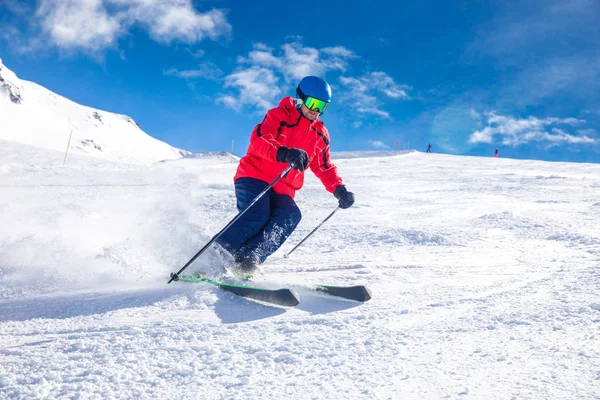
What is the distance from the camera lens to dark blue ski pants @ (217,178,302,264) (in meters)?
3.70

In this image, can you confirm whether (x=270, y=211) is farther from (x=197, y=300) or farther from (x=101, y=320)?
(x=101, y=320)

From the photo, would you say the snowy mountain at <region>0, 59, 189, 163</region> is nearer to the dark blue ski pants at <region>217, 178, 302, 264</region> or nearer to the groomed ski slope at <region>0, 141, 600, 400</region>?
the groomed ski slope at <region>0, 141, 600, 400</region>

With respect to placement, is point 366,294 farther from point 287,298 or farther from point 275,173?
point 275,173

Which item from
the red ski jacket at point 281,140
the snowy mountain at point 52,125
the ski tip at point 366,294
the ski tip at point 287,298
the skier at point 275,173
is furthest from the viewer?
the snowy mountain at point 52,125

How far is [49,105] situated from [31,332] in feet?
693

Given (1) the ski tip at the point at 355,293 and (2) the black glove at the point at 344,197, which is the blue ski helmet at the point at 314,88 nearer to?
(2) the black glove at the point at 344,197

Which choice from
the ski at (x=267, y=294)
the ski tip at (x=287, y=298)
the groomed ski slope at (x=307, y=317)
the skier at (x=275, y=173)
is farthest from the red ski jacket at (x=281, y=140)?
the ski tip at (x=287, y=298)

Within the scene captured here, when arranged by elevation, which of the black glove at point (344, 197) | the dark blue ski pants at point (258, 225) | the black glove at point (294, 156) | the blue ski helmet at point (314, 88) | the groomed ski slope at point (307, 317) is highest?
the blue ski helmet at point (314, 88)

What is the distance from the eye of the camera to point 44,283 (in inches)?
123

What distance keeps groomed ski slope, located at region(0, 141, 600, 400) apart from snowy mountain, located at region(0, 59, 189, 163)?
336 feet

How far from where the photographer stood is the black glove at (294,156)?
3.40m

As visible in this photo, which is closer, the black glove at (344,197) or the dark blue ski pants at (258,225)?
the dark blue ski pants at (258,225)

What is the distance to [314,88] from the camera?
150 inches

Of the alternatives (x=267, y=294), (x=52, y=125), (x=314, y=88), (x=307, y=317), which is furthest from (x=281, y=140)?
(x=52, y=125)
